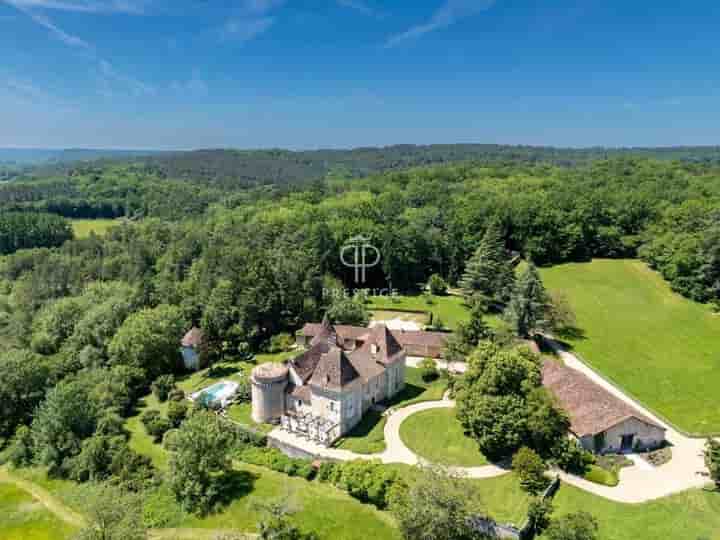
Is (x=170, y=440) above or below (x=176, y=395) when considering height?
above

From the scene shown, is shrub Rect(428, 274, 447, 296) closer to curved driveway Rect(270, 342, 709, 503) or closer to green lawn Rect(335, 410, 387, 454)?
curved driveway Rect(270, 342, 709, 503)

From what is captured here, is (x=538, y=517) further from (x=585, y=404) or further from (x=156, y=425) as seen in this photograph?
(x=156, y=425)

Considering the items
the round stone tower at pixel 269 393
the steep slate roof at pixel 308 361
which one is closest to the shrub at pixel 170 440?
the round stone tower at pixel 269 393

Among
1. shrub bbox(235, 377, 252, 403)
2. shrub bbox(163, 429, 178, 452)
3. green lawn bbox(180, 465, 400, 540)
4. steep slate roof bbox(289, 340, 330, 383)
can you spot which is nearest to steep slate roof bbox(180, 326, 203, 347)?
shrub bbox(235, 377, 252, 403)

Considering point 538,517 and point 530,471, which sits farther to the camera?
point 530,471

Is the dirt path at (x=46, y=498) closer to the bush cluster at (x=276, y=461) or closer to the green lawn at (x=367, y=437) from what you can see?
the bush cluster at (x=276, y=461)

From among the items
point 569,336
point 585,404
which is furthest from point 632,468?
point 569,336

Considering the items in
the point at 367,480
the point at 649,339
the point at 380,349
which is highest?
the point at 380,349
